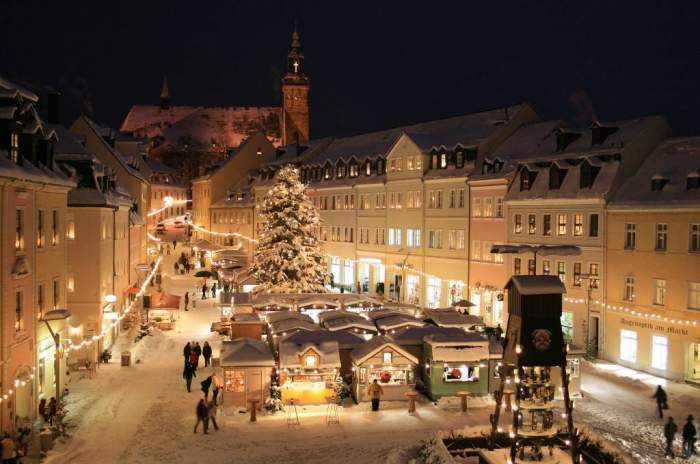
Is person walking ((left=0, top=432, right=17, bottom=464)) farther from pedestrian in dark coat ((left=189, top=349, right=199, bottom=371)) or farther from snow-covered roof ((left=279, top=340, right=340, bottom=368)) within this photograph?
pedestrian in dark coat ((left=189, top=349, right=199, bottom=371))

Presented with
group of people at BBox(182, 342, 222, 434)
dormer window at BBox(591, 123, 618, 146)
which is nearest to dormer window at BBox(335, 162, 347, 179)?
dormer window at BBox(591, 123, 618, 146)

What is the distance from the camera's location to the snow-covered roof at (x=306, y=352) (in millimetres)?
29244

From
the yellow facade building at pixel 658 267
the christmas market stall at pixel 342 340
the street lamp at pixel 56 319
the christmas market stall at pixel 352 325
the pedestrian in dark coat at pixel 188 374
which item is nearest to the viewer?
the street lamp at pixel 56 319

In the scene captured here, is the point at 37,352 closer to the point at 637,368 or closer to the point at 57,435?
the point at 57,435

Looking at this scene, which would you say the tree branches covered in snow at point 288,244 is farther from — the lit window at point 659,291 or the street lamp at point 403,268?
the lit window at point 659,291

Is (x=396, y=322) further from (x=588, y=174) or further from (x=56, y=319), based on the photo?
(x=56, y=319)

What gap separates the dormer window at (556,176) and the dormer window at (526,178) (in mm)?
1976

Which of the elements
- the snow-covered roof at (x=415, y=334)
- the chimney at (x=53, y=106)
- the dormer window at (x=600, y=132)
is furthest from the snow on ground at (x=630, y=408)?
the chimney at (x=53, y=106)

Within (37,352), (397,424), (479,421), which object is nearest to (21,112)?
(37,352)

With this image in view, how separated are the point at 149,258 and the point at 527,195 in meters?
44.2

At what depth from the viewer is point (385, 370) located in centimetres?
2978

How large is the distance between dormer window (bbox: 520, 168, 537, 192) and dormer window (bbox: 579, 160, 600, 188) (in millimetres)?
4185

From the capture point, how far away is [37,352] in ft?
85.9

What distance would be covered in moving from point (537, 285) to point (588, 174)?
69.8 feet
